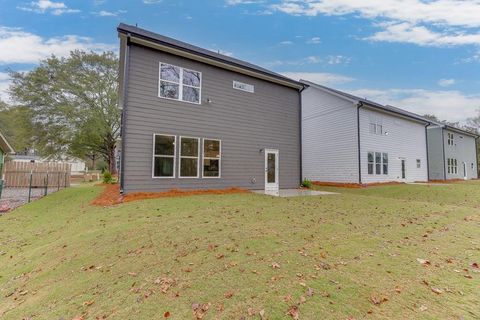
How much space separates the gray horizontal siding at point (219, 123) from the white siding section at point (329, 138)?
19.0 feet

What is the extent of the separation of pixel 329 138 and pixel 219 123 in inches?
441

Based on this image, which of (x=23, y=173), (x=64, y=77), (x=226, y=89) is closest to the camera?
(x=226, y=89)

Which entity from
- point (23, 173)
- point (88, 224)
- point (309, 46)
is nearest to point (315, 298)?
point (88, 224)

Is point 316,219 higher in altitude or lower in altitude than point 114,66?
lower

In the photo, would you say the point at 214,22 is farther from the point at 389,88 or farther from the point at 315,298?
the point at 389,88

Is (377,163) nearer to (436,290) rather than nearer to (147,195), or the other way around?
(147,195)

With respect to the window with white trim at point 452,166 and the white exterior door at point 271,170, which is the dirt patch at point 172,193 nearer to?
the white exterior door at point 271,170

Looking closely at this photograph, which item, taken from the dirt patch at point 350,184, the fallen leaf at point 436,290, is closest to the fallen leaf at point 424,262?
the fallen leaf at point 436,290

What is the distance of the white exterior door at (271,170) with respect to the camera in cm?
1323

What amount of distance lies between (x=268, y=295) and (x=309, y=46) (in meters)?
21.7

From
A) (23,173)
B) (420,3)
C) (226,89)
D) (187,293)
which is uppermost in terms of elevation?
(420,3)

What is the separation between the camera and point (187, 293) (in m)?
2.98

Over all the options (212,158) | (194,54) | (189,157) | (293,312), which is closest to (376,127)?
(212,158)

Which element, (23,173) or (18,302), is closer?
(18,302)
